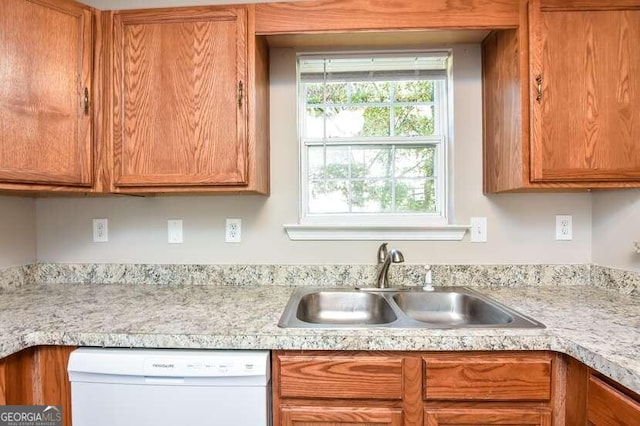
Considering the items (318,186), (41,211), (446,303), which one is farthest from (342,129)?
(41,211)

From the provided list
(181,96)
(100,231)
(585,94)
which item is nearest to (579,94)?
(585,94)

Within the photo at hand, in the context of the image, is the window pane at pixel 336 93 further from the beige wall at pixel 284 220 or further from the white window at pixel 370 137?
the beige wall at pixel 284 220

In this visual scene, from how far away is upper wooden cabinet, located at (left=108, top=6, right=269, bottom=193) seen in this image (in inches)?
53.2

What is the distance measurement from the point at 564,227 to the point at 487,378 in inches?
40.8

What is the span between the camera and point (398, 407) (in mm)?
998

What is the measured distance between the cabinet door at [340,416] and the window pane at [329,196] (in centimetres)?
97

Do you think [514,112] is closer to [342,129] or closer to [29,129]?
[342,129]

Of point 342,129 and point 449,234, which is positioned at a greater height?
point 342,129

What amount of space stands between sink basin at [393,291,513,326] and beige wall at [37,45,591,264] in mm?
203

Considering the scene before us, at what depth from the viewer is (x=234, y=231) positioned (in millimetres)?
1684

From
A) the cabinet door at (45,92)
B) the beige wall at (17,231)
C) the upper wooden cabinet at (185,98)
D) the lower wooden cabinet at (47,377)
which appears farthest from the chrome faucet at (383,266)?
the beige wall at (17,231)

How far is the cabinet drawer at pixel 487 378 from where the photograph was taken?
3.19 ft

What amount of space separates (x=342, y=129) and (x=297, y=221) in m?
0.55

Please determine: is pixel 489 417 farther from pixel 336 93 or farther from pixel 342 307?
pixel 336 93
